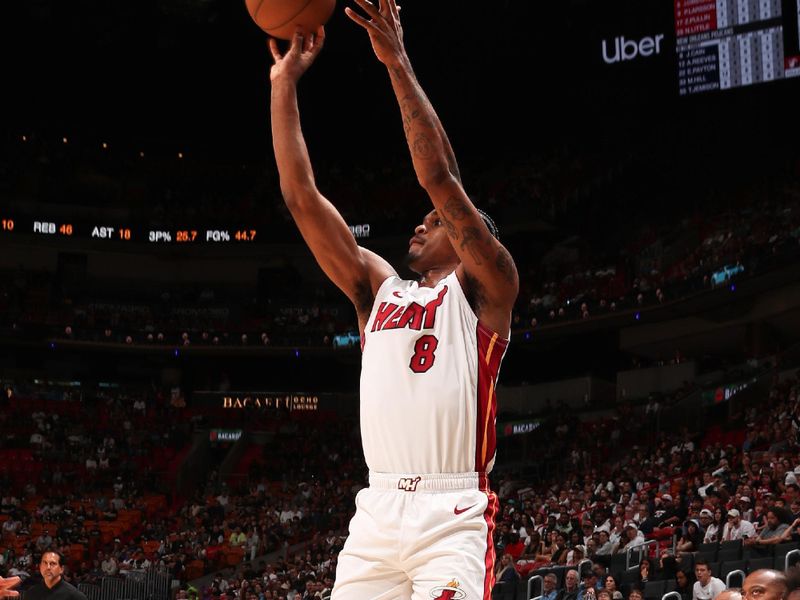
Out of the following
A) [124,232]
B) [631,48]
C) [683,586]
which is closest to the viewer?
[683,586]

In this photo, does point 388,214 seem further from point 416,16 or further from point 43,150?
point 43,150

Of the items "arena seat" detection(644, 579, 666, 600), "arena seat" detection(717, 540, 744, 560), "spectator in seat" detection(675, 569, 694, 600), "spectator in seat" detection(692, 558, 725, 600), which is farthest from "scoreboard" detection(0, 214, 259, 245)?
"spectator in seat" detection(692, 558, 725, 600)

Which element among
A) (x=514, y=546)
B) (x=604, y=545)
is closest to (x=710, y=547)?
(x=604, y=545)

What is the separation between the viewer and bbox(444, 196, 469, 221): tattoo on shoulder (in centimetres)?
321

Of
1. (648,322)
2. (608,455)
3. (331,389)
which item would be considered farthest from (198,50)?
(608,455)

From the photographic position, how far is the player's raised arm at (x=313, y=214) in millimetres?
3500

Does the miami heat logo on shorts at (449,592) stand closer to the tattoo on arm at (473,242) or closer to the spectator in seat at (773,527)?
the tattoo on arm at (473,242)

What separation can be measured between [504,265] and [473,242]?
0.42 feet

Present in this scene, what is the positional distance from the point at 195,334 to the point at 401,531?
92.6ft

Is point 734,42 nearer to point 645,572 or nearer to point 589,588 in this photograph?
point 645,572

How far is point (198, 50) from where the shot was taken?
3067cm

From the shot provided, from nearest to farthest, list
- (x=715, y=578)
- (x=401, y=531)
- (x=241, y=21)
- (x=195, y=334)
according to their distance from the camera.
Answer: (x=401, y=531) → (x=715, y=578) → (x=241, y=21) → (x=195, y=334)

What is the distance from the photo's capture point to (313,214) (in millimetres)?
3504

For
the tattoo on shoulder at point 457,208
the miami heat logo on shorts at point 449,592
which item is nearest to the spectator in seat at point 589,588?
the miami heat logo on shorts at point 449,592
